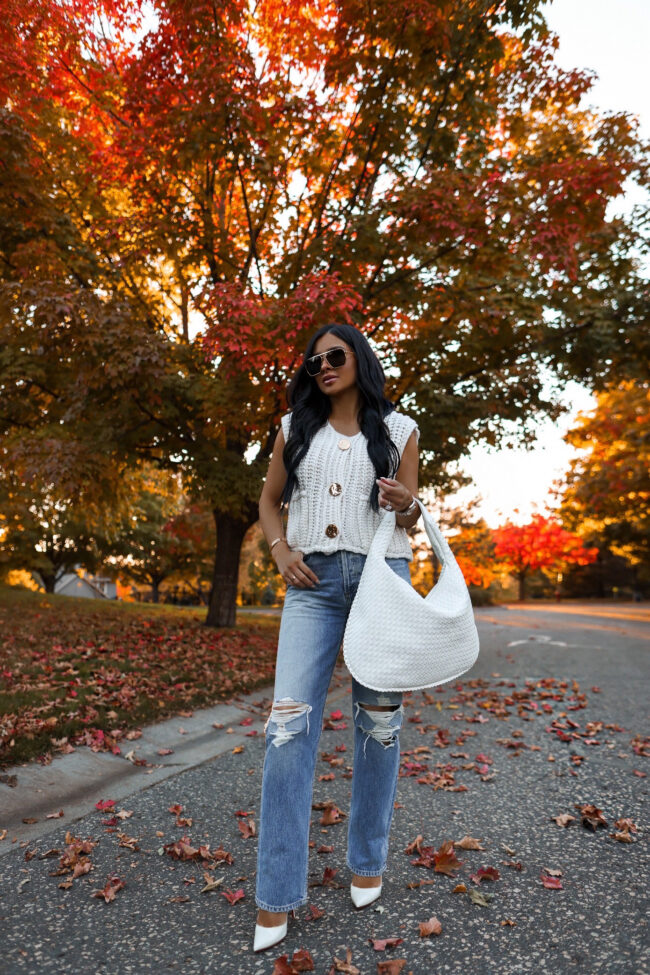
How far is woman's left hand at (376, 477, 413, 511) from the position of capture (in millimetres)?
2207

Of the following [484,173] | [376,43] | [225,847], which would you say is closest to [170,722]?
[225,847]

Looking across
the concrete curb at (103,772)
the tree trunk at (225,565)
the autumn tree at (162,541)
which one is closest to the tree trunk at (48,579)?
the autumn tree at (162,541)

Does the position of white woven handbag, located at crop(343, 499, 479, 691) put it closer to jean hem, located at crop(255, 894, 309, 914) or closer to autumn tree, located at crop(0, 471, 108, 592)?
jean hem, located at crop(255, 894, 309, 914)

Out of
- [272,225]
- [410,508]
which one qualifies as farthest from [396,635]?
[272,225]

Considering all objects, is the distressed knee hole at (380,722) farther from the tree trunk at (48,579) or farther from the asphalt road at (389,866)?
the tree trunk at (48,579)

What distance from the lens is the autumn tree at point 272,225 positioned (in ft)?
20.4

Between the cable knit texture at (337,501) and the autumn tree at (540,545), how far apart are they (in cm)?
3312

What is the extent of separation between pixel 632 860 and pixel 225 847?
1.76 metres

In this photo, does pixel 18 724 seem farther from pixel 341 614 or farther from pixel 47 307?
pixel 47 307

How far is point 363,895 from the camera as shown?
233 cm

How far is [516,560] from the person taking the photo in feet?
128

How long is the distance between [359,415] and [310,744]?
1.21 m

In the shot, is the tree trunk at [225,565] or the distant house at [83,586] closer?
the tree trunk at [225,565]

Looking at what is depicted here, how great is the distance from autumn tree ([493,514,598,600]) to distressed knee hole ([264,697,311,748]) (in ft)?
109
